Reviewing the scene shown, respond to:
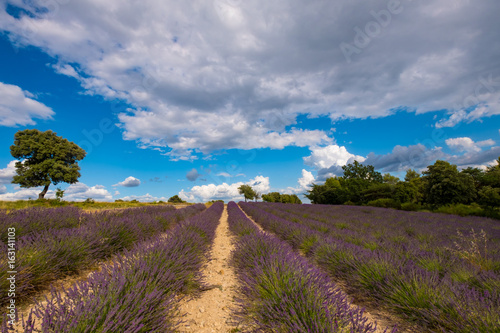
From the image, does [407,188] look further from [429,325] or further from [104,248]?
[104,248]

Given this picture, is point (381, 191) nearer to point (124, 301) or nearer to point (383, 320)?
point (383, 320)

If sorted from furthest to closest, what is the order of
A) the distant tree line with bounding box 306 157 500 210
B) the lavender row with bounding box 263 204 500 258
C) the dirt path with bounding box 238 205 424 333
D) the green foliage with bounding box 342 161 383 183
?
the green foliage with bounding box 342 161 383 183 < the distant tree line with bounding box 306 157 500 210 < the lavender row with bounding box 263 204 500 258 < the dirt path with bounding box 238 205 424 333

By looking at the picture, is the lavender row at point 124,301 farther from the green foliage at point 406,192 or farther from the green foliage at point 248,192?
the green foliage at point 248,192

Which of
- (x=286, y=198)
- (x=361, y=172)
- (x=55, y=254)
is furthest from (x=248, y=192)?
(x=55, y=254)

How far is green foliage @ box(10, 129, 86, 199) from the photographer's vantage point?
59.2 feet

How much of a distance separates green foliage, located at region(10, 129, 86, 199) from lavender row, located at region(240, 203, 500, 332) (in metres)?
24.6

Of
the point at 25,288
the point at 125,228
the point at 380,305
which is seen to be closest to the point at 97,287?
the point at 25,288

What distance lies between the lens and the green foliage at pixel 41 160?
18047mm

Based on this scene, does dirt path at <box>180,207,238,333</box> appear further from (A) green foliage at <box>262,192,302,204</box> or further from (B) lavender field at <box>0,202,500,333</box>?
(A) green foliage at <box>262,192,302,204</box>

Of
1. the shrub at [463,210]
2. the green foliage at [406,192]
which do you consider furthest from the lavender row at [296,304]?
the green foliage at [406,192]

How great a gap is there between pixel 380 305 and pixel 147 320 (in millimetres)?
2601

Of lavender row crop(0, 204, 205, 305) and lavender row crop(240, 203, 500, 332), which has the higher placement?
lavender row crop(0, 204, 205, 305)

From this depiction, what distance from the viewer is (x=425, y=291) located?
2150 millimetres

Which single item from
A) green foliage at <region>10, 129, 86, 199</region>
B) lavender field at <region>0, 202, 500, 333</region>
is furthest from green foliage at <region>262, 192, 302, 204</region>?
lavender field at <region>0, 202, 500, 333</region>
